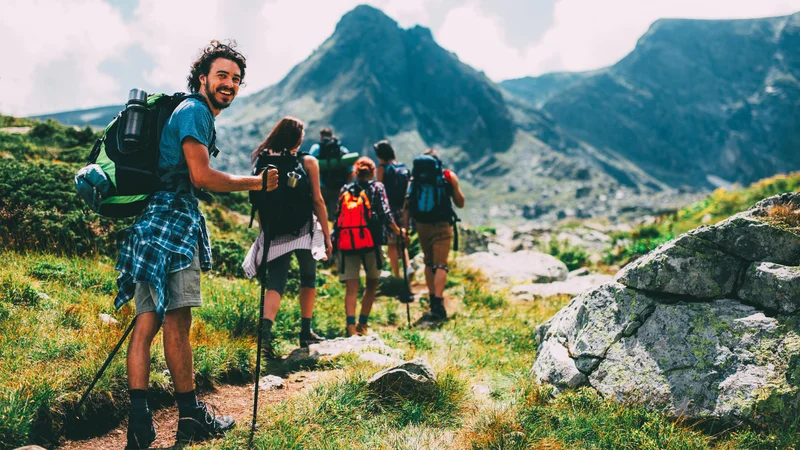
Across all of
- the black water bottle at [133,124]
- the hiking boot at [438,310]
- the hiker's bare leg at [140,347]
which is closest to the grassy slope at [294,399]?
the hiker's bare leg at [140,347]

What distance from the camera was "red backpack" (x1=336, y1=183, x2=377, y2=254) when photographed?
6887 mm

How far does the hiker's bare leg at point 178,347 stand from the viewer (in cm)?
342

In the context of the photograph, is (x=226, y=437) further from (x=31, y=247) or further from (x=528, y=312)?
(x=528, y=312)

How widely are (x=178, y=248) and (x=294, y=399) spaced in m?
1.62

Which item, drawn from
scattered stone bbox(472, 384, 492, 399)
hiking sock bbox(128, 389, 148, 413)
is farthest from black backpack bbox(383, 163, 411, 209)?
hiking sock bbox(128, 389, 148, 413)

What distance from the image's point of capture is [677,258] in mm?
4449

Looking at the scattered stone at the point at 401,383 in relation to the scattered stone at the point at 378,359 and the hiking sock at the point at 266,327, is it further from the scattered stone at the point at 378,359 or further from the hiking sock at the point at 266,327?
the hiking sock at the point at 266,327

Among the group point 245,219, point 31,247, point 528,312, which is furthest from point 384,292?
point 31,247

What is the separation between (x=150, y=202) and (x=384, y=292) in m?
6.83

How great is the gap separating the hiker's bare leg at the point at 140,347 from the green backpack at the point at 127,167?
73 cm

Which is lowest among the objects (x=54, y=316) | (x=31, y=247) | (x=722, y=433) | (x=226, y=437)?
(x=722, y=433)

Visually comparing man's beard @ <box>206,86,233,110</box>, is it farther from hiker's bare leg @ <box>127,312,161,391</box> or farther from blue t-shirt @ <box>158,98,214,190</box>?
hiker's bare leg @ <box>127,312,161,391</box>

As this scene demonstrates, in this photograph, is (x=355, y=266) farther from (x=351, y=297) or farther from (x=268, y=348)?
(x=268, y=348)

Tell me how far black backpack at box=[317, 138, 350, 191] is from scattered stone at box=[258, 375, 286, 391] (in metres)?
5.48
